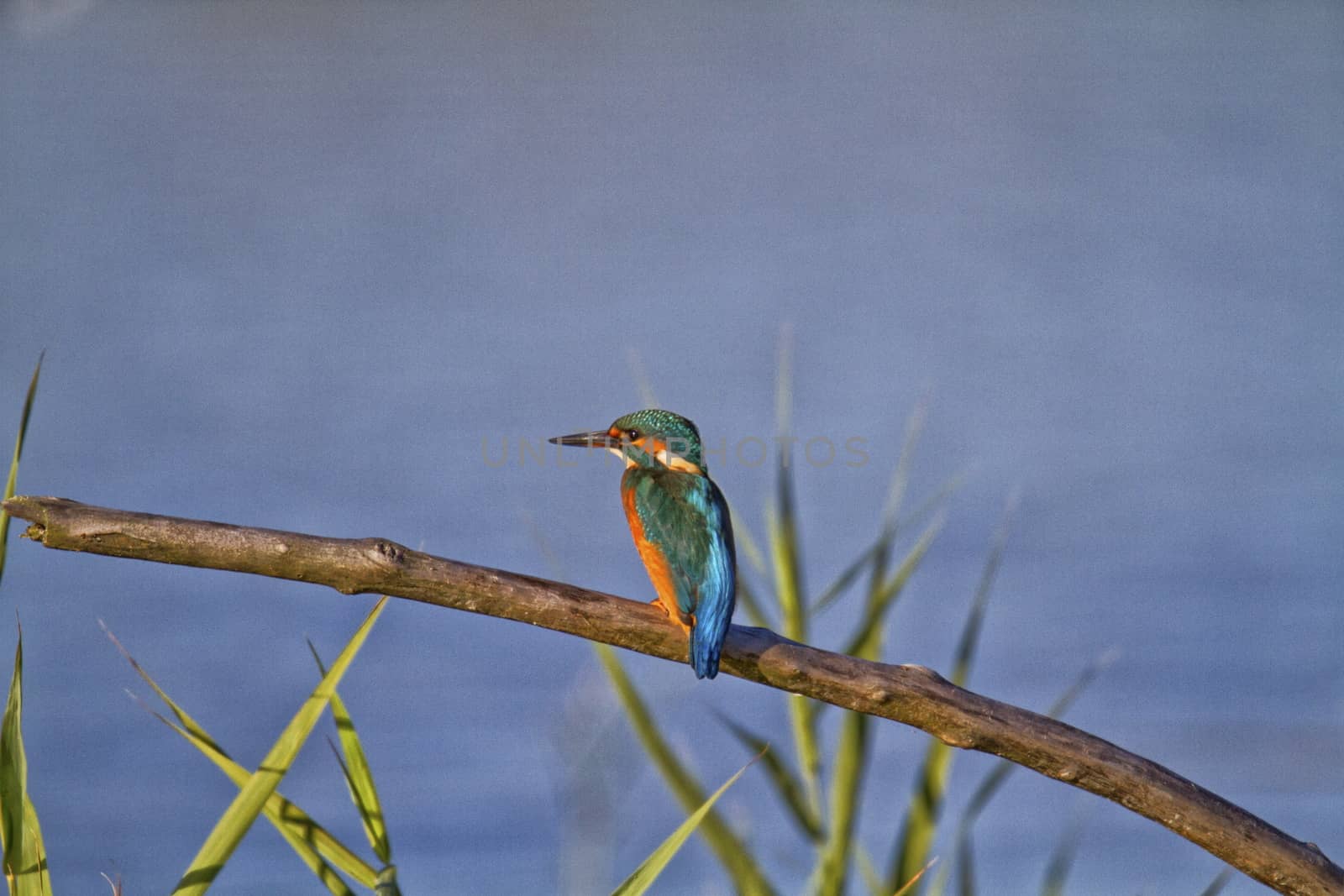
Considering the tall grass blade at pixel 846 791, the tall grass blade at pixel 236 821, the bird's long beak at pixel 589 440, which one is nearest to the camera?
the tall grass blade at pixel 236 821

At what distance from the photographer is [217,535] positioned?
3.69ft

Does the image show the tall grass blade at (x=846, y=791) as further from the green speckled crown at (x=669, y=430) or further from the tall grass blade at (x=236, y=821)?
the tall grass blade at (x=236, y=821)

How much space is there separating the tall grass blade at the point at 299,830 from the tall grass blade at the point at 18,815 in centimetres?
12

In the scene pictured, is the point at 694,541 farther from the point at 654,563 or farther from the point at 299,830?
the point at 299,830

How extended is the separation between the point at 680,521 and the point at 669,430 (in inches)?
9.3

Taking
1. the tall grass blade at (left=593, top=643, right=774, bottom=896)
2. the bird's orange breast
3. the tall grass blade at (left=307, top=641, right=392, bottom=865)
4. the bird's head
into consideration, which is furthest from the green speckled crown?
the tall grass blade at (left=307, top=641, right=392, bottom=865)

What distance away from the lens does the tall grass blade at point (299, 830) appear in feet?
3.76

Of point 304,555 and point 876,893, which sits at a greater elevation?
point 876,893

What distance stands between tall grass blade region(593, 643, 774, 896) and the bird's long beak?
1.37ft

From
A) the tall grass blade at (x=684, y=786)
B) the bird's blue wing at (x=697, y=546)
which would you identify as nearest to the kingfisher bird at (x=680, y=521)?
the bird's blue wing at (x=697, y=546)

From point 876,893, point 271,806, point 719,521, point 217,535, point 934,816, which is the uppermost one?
point 719,521

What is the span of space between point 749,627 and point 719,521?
0.21m

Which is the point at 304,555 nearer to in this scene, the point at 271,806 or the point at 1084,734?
the point at 271,806

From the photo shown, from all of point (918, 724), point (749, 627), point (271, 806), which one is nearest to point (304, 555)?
point (271, 806)
